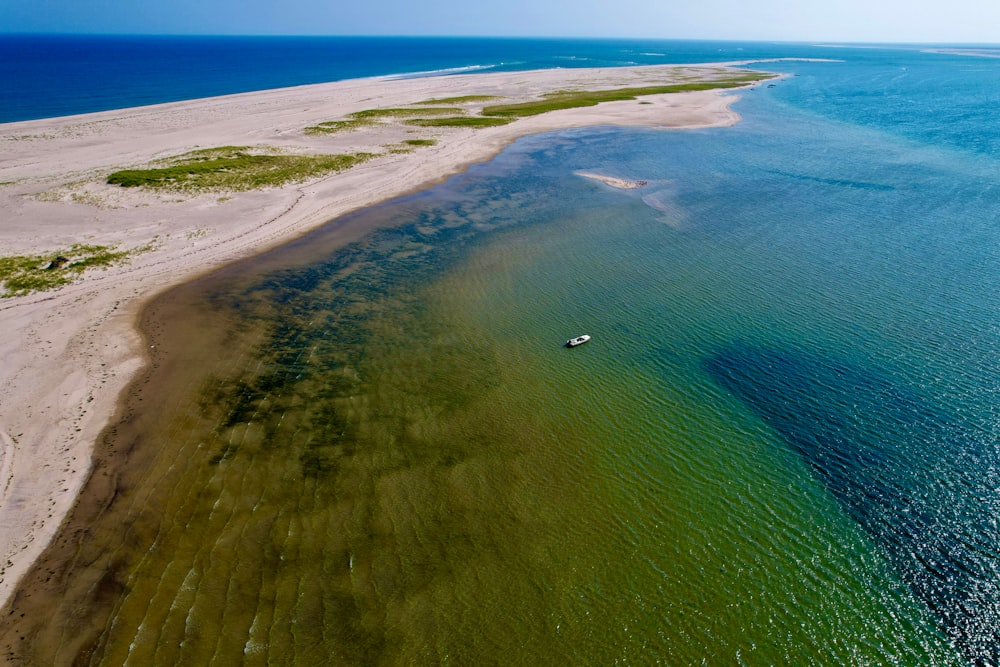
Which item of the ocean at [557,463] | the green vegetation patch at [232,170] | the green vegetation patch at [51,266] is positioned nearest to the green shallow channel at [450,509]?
the ocean at [557,463]

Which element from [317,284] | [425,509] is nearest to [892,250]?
[425,509]

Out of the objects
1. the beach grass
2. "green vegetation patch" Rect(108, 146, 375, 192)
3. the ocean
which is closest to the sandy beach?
the ocean

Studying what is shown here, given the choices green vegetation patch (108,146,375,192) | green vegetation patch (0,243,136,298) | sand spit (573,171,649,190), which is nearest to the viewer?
green vegetation patch (0,243,136,298)

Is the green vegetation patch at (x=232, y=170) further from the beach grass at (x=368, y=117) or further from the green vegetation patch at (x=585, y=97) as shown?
the green vegetation patch at (x=585, y=97)

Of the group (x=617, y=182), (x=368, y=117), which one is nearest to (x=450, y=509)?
(x=617, y=182)

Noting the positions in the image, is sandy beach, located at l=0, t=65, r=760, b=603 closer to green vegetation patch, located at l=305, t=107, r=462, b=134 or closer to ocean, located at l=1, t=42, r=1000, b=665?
ocean, located at l=1, t=42, r=1000, b=665

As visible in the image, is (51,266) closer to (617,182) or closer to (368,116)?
(617,182)

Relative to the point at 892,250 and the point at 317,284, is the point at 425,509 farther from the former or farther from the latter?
the point at 892,250
